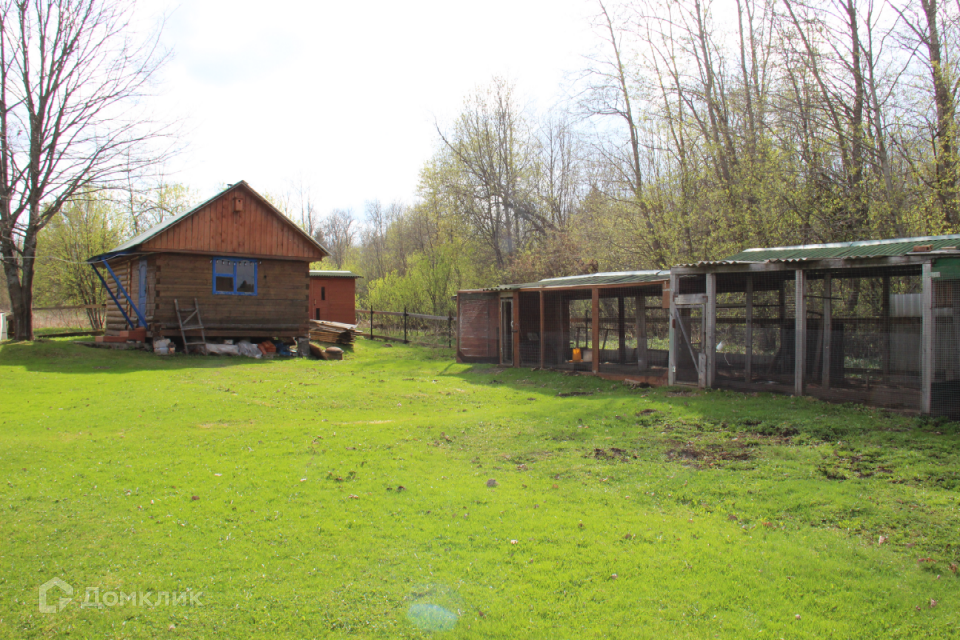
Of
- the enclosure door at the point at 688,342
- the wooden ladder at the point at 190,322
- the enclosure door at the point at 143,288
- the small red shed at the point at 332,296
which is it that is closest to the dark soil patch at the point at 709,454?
the enclosure door at the point at 688,342

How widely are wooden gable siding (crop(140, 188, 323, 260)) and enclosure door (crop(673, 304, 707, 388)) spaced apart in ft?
47.7

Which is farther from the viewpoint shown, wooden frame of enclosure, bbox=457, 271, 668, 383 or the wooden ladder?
the wooden ladder

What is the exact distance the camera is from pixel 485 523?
→ 5.32m

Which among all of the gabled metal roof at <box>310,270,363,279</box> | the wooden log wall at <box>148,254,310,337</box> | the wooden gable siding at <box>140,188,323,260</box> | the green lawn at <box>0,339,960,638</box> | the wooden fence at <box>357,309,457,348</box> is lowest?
the green lawn at <box>0,339,960,638</box>

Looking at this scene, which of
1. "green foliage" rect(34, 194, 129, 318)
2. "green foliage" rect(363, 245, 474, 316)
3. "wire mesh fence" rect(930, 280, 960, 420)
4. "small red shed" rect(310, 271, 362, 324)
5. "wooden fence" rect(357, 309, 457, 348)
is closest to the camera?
"wire mesh fence" rect(930, 280, 960, 420)

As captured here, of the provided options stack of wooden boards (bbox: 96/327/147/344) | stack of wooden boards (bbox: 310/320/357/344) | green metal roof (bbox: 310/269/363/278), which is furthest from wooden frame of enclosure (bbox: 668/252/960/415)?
green metal roof (bbox: 310/269/363/278)

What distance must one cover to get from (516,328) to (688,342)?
5.60 metres

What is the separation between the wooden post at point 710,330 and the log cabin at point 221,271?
14.8 m

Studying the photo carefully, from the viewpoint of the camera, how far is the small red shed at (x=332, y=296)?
2916 centimetres

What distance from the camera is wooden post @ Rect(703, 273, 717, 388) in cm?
1206

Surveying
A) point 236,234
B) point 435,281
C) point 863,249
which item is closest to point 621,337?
point 863,249

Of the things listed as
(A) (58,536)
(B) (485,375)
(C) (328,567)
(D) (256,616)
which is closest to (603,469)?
(C) (328,567)

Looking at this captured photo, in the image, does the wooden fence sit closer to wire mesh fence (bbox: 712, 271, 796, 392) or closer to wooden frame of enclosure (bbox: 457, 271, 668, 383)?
wooden frame of enclosure (bbox: 457, 271, 668, 383)

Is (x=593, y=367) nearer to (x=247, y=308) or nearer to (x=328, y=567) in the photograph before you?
(x=328, y=567)
